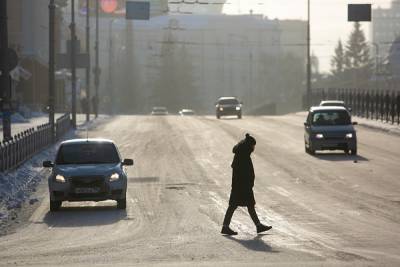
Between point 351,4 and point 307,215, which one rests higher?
point 351,4

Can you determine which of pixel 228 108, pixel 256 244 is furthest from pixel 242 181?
pixel 228 108

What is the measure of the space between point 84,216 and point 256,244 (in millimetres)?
6347

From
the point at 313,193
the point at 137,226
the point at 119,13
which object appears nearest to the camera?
the point at 137,226

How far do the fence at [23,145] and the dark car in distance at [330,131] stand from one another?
9964mm

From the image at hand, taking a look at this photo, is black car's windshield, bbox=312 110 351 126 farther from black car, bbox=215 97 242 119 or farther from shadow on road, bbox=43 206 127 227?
black car, bbox=215 97 242 119

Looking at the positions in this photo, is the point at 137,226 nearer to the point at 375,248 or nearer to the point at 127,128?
the point at 375,248

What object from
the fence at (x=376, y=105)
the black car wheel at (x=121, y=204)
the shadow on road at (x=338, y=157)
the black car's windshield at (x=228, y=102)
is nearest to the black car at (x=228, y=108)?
the black car's windshield at (x=228, y=102)

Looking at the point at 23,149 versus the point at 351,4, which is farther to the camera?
the point at 351,4

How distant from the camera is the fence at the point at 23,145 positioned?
31.6m

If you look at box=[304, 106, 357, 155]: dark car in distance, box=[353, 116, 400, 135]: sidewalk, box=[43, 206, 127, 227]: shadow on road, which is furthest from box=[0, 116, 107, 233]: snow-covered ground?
box=[353, 116, 400, 135]: sidewalk

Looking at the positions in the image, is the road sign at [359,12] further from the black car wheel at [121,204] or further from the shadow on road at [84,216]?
A: the black car wheel at [121,204]

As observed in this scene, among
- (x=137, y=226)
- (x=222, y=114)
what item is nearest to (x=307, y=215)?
(x=137, y=226)

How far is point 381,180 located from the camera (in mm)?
31625

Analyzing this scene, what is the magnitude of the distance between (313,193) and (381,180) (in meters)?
4.28
